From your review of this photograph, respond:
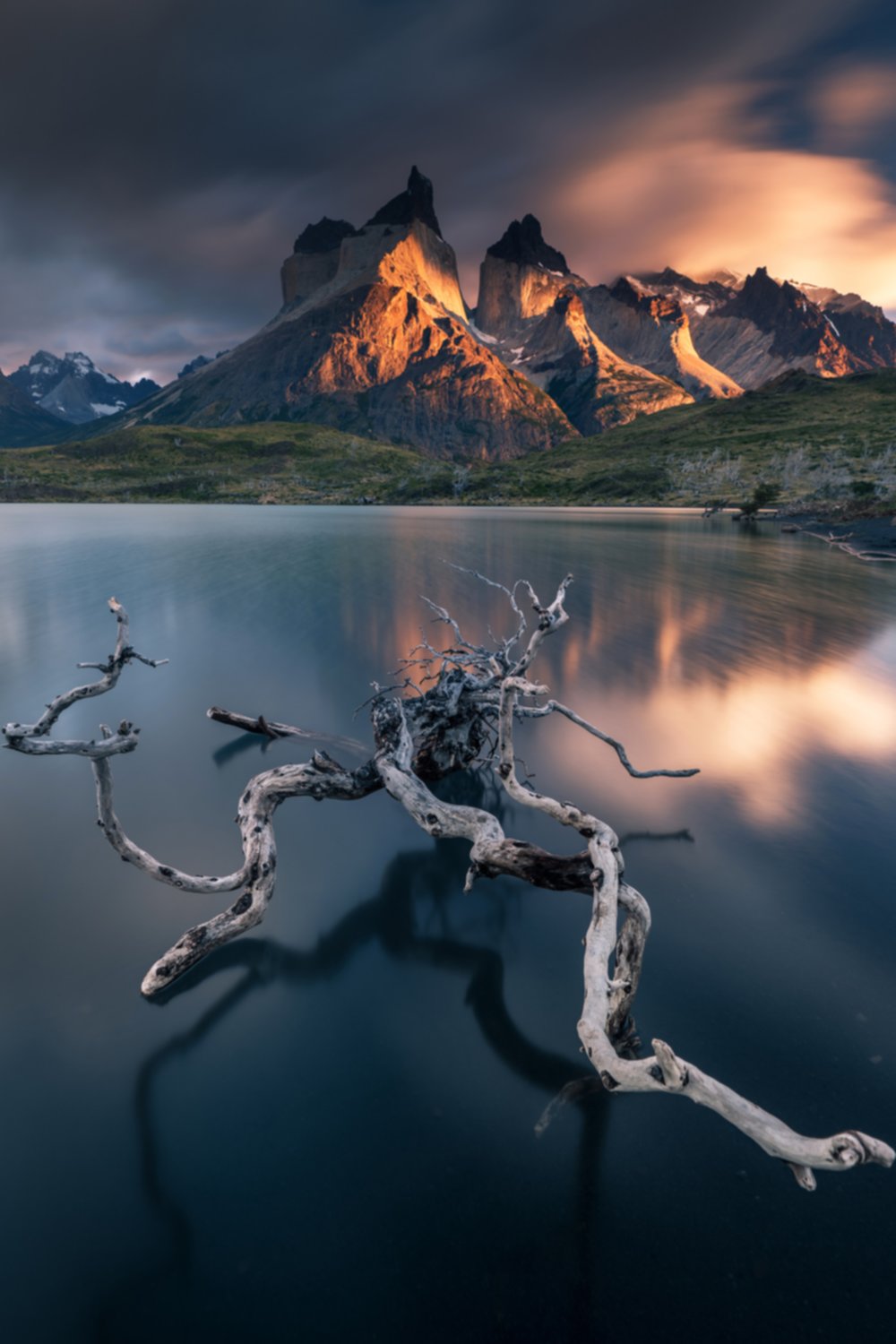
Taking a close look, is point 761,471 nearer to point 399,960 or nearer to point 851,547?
point 851,547

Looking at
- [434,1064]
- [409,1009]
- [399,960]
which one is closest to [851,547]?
[399,960]

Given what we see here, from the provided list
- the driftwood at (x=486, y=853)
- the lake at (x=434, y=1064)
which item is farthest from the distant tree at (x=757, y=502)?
the driftwood at (x=486, y=853)

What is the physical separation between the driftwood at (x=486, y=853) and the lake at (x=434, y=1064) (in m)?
0.68

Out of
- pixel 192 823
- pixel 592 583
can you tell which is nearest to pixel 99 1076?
pixel 192 823

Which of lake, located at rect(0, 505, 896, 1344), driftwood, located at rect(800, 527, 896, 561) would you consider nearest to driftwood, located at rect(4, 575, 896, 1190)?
lake, located at rect(0, 505, 896, 1344)

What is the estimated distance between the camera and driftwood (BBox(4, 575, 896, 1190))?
12.0 feet

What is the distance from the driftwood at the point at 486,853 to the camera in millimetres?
3664

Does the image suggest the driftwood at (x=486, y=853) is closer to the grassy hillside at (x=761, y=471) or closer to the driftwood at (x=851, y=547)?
the driftwood at (x=851, y=547)

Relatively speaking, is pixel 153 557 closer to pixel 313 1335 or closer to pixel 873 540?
pixel 313 1335

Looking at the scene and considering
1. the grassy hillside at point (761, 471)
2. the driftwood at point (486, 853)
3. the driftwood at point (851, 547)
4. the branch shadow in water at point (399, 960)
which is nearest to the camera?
the driftwood at point (486, 853)

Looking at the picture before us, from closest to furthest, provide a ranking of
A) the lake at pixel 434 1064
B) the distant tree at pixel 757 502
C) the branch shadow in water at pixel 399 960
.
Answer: the lake at pixel 434 1064 → the branch shadow in water at pixel 399 960 → the distant tree at pixel 757 502

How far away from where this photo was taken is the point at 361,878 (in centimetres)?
942

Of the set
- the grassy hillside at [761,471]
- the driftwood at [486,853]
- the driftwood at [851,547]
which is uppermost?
the grassy hillside at [761,471]

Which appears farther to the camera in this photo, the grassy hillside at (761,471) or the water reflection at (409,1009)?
the grassy hillside at (761,471)
